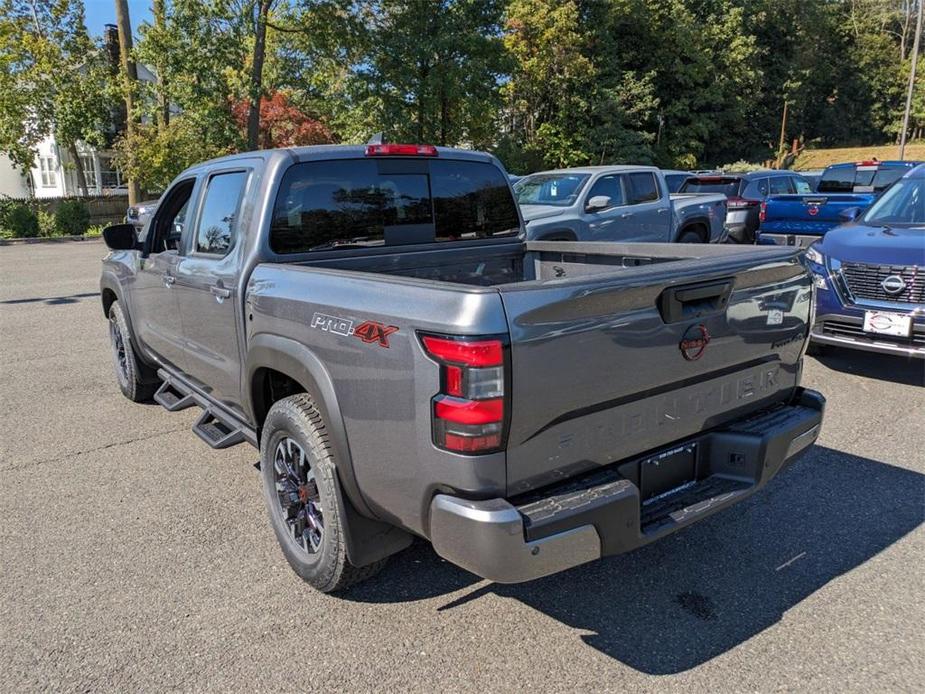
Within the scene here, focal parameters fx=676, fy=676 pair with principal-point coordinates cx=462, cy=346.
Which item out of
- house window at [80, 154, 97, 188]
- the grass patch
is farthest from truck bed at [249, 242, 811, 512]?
the grass patch

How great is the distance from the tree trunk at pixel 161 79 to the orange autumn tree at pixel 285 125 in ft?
15.6

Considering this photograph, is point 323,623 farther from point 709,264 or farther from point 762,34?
point 762,34

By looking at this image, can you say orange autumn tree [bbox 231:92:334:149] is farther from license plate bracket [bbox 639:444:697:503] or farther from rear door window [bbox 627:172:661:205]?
license plate bracket [bbox 639:444:697:503]

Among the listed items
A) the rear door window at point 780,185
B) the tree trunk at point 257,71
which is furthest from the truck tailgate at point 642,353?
the tree trunk at point 257,71

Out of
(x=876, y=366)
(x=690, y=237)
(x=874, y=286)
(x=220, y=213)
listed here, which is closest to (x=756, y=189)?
(x=690, y=237)

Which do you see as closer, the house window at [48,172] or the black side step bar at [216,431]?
the black side step bar at [216,431]

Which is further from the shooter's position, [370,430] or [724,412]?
[724,412]

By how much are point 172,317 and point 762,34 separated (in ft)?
172

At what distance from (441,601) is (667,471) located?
3.84 feet

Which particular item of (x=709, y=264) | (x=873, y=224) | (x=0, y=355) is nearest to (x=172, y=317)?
(x=709, y=264)

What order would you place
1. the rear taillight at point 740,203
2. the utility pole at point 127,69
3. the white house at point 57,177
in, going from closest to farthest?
1. the rear taillight at point 740,203
2. the utility pole at point 127,69
3. the white house at point 57,177

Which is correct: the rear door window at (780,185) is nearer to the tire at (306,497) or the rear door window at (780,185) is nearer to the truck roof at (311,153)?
the truck roof at (311,153)

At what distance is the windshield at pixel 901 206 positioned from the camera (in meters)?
6.68

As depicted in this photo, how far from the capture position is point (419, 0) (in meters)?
18.7
